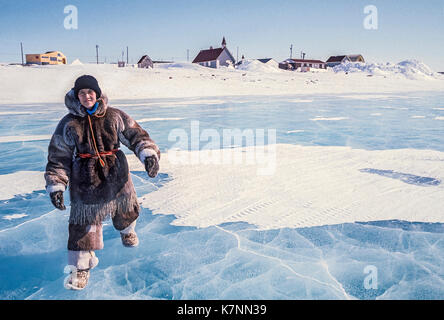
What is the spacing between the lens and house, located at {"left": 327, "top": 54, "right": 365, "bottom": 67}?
69.9m

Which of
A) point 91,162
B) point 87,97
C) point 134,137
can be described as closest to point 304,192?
point 134,137

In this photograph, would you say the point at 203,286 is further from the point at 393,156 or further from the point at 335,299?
the point at 393,156

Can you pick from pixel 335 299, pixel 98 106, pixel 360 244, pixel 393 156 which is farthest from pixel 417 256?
pixel 393 156

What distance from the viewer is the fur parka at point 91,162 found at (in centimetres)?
202

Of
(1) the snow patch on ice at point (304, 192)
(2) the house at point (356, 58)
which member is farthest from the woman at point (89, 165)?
(2) the house at point (356, 58)

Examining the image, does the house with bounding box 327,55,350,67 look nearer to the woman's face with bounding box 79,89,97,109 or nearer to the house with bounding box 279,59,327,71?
the house with bounding box 279,59,327,71

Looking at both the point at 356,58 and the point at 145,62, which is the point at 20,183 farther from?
the point at 356,58

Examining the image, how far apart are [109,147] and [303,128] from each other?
22.4 ft

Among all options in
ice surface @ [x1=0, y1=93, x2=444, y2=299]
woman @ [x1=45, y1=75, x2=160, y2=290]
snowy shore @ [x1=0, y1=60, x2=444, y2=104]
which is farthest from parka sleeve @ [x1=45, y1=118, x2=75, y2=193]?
snowy shore @ [x1=0, y1=60, x2=444, y2=104]

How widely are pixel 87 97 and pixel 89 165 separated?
1.30 feet

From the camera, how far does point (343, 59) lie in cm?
6962

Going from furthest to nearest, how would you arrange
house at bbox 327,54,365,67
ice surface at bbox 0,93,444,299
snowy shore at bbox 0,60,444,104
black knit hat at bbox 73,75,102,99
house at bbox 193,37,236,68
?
house at bbox 327,54,365,67 → house at bbox 193,37,236,68 → snowy shore at bbox 0,60,444,104 → ice surface at bbox 0,93,444,299 → black knit hat at bbox 73,75,102,99

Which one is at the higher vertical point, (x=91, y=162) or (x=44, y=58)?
(x=44, y=58)

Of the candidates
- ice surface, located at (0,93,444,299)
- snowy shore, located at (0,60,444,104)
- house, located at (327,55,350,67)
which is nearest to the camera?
ice surface, located at (0,93,444,299)
